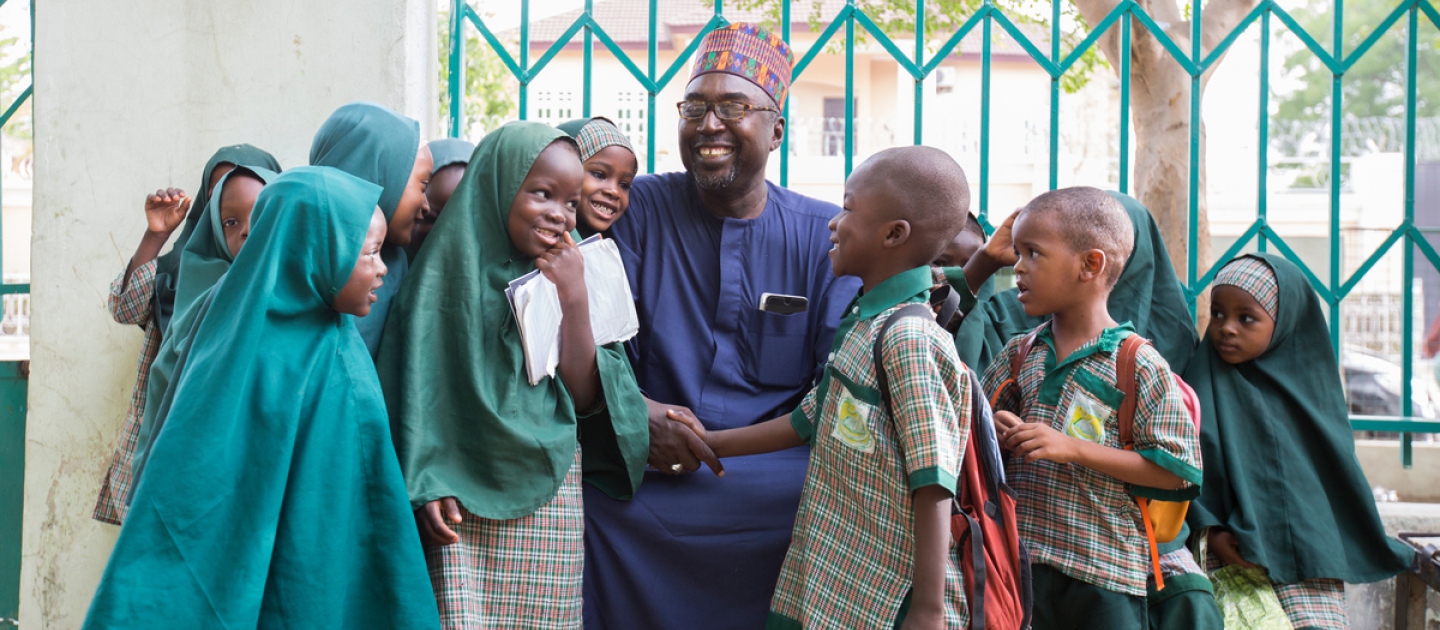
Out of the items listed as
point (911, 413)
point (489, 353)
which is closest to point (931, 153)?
point (911, 413)

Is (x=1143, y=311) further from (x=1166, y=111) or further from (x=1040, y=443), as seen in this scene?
(x=1166, y=111)

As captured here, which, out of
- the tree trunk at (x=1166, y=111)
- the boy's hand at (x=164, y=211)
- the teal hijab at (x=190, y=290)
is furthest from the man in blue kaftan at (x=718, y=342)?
the tree trunk at (x=1166, y=111)

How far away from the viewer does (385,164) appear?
2.84 metres

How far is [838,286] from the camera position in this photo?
135 inches

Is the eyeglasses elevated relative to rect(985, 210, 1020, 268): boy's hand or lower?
elevated

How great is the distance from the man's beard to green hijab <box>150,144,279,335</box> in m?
1.31

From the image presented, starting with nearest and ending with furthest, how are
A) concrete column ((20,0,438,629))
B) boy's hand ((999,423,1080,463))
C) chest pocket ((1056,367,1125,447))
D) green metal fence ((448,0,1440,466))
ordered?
boy's hand ((999,423,1080,463)) → chest pocket ((1056,367,1125,447)) → concrete column ((20,0,438,629)) → green metal fence ((448,0,1440,466))

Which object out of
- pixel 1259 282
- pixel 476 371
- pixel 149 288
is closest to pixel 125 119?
pixel 149 288

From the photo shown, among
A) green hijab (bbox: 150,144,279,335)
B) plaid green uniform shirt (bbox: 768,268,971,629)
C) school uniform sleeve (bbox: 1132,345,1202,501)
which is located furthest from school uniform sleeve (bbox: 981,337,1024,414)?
green hijab (bbox: 150,144,279,335)

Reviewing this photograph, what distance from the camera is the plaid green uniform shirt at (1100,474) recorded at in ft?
8.71

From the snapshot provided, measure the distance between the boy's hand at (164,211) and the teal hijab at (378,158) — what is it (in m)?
0.71

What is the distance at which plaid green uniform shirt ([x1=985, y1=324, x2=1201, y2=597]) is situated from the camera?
2656 mm

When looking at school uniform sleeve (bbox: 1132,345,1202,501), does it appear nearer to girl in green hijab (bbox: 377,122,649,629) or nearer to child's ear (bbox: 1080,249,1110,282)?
child's ear (bbox: 1080,249,1110,282)

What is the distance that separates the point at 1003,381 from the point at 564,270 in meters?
1.26
